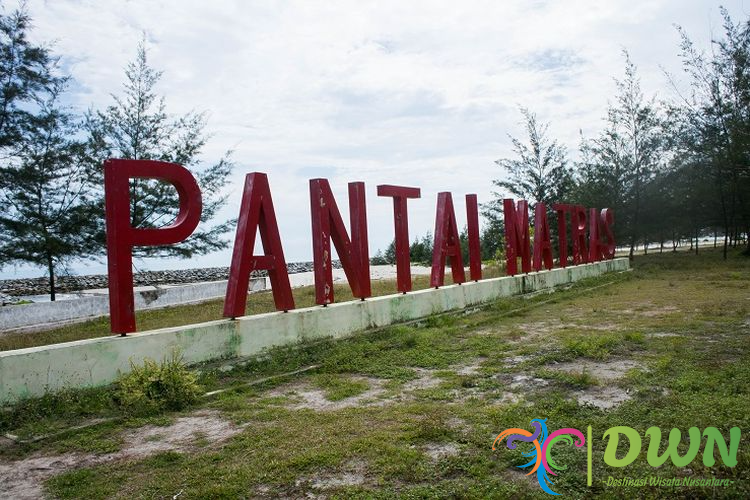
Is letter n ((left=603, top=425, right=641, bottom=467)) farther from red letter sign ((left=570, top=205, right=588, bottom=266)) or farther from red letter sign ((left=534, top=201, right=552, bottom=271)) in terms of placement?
red letter sign ((left=570, top=205, right=588, bottom=266))

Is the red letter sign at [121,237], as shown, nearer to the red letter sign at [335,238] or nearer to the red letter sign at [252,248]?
the red letter sign at [252,248]

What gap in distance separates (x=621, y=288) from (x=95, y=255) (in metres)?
12.7

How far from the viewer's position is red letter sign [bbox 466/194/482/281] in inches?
447

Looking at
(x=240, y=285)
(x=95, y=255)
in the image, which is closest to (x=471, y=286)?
(x=240, y=285)

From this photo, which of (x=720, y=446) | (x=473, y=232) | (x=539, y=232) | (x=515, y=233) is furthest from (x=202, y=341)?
A: (x=539, y=232)

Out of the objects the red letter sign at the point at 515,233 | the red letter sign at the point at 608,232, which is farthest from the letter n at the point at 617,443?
the red letter sign at the point at 608,232

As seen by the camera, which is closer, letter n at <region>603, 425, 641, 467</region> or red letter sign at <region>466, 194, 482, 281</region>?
letter n at <region>603, 425, 641, 467</region>

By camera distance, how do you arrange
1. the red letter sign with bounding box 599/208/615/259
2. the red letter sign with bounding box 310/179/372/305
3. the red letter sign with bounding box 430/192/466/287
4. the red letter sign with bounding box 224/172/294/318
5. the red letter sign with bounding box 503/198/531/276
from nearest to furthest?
1. the red letter sign with bounding box 224/172/294/318
2. the red letter sign with bounding box 310/179/372/305
3. the red letter sign with bounding box 430/192/466/287
4. the red letter sign with bounding box 503/198/531/276
5. the red letter sign with bounding box 599/208/615/259

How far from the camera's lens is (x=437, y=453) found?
3516mm

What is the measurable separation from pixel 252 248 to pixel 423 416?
3.37 meters

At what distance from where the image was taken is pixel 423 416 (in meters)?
4.27

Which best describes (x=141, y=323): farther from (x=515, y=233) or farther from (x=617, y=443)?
(x=617, y=443)

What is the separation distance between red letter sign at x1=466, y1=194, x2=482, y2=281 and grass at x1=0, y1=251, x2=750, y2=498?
3.62 m

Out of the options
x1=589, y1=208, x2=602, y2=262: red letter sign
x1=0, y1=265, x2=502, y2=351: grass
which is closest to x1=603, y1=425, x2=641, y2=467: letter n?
x1=0, y1=265, x2=502, y2=351: grass
